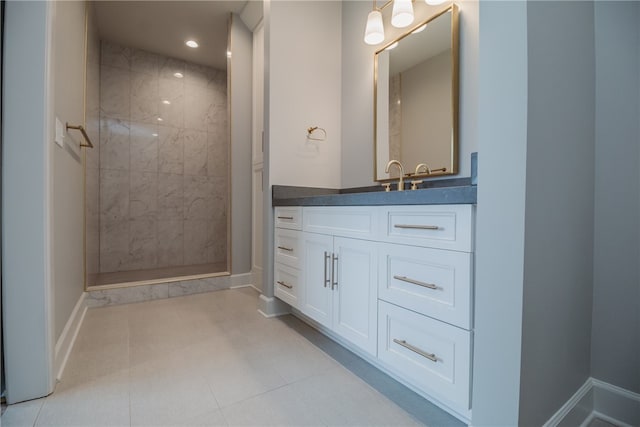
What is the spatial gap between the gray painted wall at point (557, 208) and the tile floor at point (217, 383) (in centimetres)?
44

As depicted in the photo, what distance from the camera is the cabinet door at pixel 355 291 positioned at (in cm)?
137

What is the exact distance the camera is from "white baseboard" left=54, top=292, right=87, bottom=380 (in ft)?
A: 4.68

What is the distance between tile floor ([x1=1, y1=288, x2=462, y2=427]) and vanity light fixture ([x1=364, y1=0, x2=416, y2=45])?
1.95m

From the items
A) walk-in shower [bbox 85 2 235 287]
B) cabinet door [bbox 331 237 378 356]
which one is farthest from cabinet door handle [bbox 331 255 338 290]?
walk-in shower [bbox 85 2 235 287]

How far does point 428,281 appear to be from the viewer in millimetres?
1118

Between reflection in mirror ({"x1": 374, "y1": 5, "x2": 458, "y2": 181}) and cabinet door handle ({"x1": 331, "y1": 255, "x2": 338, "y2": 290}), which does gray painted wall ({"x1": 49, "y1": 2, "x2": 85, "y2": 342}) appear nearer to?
cabinet door handle ({"x1": 331, "y1": 255, "x2": 338, "y2": 290})

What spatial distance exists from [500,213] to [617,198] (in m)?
0.69

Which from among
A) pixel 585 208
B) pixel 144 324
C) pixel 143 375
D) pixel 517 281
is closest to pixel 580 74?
pixel 585 208

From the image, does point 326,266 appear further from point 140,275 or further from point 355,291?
point 140,275

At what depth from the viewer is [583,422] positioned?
111cm

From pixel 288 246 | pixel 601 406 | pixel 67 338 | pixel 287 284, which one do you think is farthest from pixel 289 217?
pixel 601 406

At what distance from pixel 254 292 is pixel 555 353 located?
2.42m

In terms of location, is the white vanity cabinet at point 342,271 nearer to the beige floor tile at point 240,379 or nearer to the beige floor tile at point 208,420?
the beige floor tile at point 240,379

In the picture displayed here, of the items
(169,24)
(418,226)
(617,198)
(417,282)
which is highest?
(169,24)
